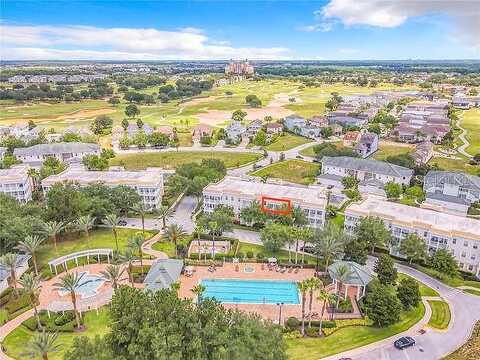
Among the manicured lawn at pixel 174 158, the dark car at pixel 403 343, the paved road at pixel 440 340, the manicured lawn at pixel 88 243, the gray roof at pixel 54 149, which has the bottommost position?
the manicured lawn at pixel 88 243

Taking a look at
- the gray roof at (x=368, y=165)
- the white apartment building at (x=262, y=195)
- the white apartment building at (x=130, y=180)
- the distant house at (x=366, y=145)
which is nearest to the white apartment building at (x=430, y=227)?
the white apartment building at (x=262, y=195)

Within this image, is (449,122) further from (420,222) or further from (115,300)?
(115,300)

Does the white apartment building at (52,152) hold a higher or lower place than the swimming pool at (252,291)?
higher

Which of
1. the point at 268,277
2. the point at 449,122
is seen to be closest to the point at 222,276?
the point at 268,277

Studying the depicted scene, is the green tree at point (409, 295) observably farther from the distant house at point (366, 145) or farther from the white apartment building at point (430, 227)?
the distant house at point (366, 145)

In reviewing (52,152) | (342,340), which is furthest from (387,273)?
(52,152)

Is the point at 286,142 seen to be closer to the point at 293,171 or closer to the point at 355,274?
the point at 293,171
